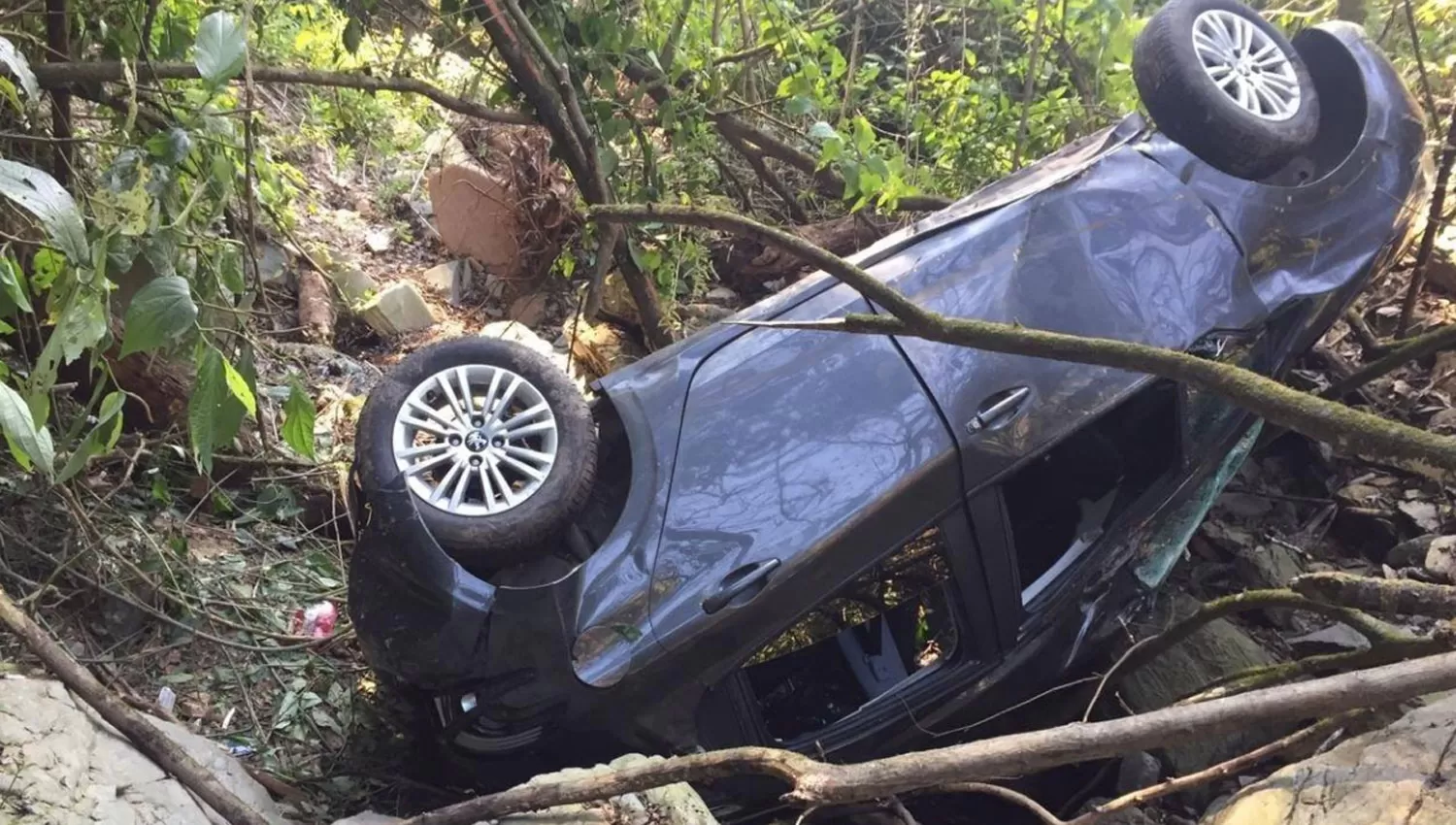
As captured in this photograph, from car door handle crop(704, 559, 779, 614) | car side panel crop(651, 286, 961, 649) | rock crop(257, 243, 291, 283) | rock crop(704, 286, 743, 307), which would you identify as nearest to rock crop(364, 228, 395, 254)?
rock crop(257, 243, 291, 283)

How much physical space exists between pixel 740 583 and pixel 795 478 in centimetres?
33

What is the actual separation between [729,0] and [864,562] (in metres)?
2.90

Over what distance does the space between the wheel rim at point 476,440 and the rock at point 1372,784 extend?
6.11 feet

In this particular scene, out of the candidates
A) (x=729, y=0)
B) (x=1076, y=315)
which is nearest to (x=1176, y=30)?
(x=1076, y=315)

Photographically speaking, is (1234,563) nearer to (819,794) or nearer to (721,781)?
(721,781)

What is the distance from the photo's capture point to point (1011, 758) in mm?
1292

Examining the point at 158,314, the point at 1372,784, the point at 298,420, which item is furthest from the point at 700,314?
the point at 1372,784

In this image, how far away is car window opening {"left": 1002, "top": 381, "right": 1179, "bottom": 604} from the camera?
3.02m

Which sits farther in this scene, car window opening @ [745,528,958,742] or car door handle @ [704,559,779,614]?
car window opening @ [745,528,958,742]

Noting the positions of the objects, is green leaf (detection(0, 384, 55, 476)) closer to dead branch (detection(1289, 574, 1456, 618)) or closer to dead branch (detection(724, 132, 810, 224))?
dead branch (detection(1289, 574, 1456, 618))

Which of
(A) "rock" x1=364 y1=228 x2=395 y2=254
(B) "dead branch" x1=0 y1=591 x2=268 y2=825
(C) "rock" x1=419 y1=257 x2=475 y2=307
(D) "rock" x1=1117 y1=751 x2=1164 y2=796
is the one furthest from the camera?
(A) "rock" x1=364 y1=228 x2=395 y2=254

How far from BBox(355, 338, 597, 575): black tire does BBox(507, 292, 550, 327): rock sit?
266 cm

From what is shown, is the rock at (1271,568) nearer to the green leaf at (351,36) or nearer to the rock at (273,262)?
the green leaf at (351,36)

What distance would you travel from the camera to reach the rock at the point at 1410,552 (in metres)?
3.48
